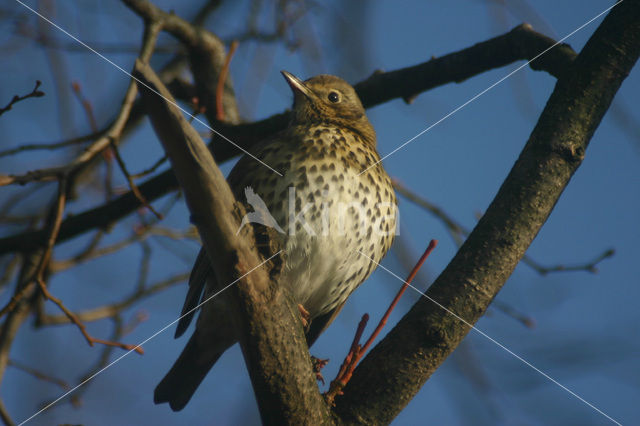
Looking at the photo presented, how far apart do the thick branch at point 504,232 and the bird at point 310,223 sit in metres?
0.54

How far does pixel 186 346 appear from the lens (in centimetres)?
333

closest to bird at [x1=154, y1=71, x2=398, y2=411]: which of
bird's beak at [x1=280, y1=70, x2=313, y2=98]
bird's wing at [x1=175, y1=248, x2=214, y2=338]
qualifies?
bird's wing at [x1=175, y1=248, x2=214, y2=338]

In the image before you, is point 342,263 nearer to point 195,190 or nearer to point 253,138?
point 253,138

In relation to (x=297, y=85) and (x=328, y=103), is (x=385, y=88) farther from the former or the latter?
(x=297, y=85)

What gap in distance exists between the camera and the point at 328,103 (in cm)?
367

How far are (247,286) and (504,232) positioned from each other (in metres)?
1.02

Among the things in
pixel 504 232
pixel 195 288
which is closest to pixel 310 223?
pixel 195 288

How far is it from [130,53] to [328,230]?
1984 mm

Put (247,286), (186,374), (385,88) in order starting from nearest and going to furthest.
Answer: (247,286) → (186,374) → (385,88)

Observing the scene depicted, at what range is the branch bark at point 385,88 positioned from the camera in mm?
3061

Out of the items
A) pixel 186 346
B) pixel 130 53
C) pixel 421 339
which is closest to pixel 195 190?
pixel 421 339

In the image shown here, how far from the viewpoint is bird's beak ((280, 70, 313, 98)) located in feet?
11.9

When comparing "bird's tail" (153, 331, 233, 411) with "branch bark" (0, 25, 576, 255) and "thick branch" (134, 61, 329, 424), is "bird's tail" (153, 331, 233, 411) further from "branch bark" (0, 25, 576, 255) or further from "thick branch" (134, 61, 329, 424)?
"thick branch" (134, 61, 329, 424)

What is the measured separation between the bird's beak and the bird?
0.18 m
